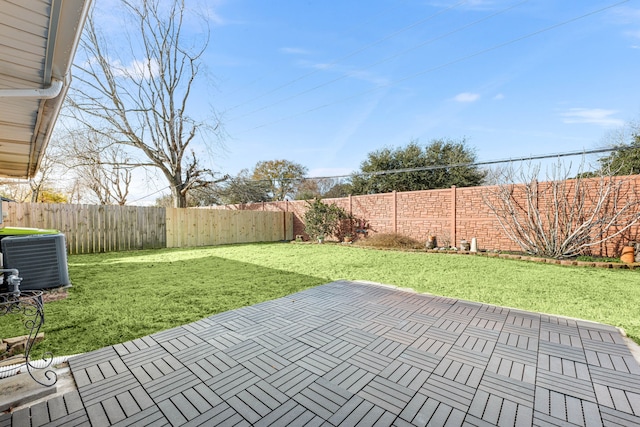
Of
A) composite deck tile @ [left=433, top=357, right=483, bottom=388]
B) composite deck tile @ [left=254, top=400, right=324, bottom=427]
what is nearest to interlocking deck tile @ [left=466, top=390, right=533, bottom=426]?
composite deck tile @ [left=433, top=357, right=483, bottom=388]

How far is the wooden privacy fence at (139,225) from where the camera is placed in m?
8.30

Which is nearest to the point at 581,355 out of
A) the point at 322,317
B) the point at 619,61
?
the point at 322,317

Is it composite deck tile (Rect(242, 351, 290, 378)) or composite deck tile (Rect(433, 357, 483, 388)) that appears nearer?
composite deck tile (Rect(433, 357, 483, 388))

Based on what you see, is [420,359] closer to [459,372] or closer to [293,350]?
[459,372]

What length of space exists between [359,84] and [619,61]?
8268 millimetres

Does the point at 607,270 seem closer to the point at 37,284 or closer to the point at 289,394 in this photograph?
the point at 289,394

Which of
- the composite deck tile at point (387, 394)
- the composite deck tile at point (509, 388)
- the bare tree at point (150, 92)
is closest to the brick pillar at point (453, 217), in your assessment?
the composite deck tile at point (509, 388)

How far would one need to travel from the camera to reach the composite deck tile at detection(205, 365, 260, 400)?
1856mm

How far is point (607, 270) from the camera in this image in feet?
20.6

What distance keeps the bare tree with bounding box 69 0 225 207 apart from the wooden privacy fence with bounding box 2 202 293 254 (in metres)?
2.78

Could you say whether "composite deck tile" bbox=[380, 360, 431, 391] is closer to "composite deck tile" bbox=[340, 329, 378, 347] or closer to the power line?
"composite deck tile" bbox=[340, 329, 378, 347]

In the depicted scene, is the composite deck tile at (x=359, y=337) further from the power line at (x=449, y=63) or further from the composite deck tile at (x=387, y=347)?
the power line at (x=449, y=63)

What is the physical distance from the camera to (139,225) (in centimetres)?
1030

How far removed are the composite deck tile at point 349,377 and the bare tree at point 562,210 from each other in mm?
8384
